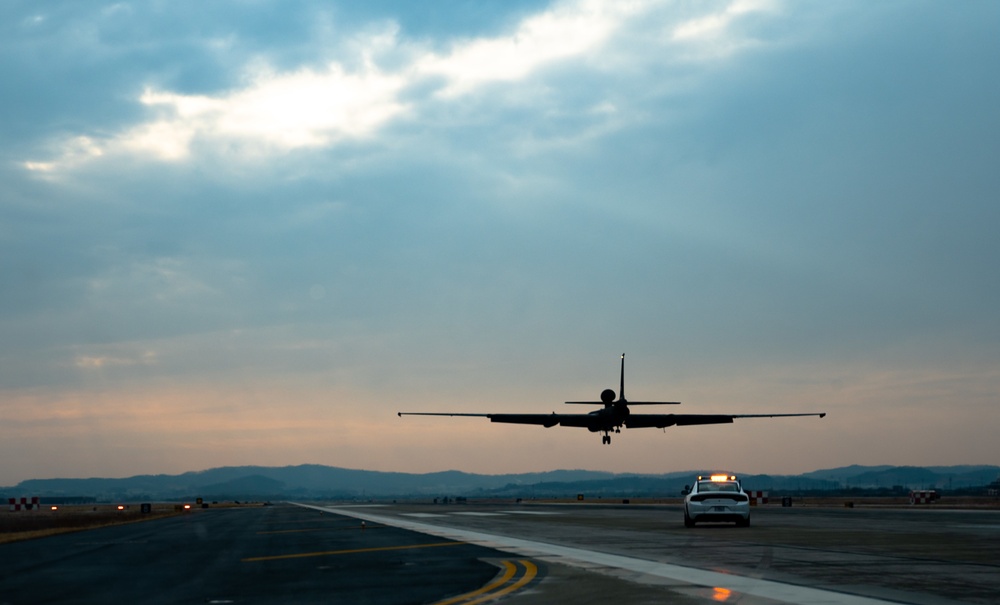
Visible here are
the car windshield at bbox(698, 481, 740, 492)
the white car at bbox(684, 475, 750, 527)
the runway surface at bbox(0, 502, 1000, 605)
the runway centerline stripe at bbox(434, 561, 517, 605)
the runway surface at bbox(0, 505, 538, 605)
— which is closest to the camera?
the runway centerline stripe at bbox(434, 561, 517, 605)

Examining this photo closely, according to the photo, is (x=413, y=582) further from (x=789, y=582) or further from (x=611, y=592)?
(x=789, y=582)

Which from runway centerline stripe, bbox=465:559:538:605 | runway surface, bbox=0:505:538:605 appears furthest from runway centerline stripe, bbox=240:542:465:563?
runway centerline stripe, bbox=465:559:538:605

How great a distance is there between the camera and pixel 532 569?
1806 centimetres

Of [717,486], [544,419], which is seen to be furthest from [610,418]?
[717,486]

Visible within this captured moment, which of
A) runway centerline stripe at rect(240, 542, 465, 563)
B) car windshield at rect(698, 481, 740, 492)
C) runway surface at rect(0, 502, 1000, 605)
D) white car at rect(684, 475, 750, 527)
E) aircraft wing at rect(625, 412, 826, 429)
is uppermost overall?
aircraft wing at rect(625, 412, 826, 429)

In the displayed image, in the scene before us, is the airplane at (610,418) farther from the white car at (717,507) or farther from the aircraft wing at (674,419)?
the white car at (717,507)

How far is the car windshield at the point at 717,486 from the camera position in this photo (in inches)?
1396

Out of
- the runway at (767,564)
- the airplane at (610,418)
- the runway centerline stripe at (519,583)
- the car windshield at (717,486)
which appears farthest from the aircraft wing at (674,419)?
the runway centerline stripe at (519,583)

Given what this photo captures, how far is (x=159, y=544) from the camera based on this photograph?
30.0 m

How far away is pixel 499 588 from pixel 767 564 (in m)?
5.90

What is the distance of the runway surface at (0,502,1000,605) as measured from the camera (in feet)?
45.5

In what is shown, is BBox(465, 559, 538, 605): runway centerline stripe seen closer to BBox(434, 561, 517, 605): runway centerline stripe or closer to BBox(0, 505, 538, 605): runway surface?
BBox(0, 505, 538, 605): runway surface

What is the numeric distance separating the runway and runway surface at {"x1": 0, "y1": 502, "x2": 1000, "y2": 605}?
3cm

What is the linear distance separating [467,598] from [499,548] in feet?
35.0
